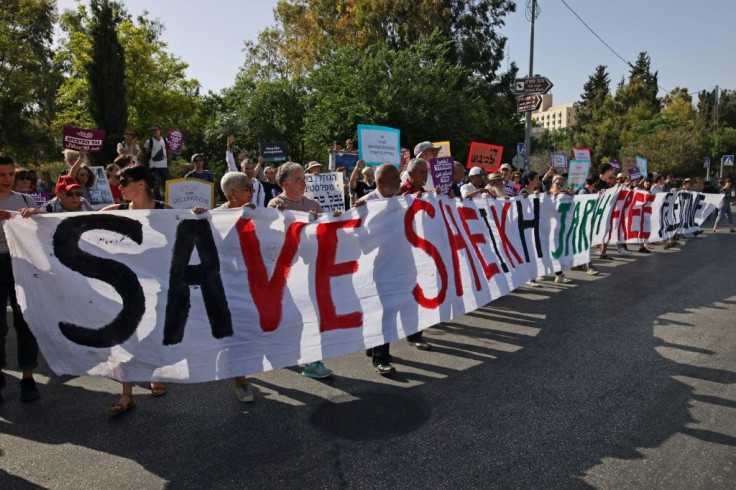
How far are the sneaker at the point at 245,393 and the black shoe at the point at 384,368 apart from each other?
108 cm

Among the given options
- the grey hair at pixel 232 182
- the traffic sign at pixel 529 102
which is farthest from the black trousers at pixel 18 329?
the traffic sign at pixel 529 102

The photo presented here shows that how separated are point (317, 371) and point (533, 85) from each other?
1515cm

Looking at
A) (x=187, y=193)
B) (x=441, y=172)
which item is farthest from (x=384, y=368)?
(x=187, y=193)

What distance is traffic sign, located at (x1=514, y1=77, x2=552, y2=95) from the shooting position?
16.5m

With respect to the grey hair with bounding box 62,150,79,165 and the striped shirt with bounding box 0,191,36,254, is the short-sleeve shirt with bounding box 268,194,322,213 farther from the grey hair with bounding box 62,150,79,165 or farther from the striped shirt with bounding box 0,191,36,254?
the grey hair with bounding box 62,150,79,165

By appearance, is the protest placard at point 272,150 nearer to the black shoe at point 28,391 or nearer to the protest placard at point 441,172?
the protest placard at point 441,172

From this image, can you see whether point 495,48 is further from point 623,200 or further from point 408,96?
point 623,200

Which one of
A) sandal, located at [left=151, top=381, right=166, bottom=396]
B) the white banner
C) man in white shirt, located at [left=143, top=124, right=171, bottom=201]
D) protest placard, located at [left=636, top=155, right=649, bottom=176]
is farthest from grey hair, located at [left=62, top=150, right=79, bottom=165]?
protest placard, located at [left=636, top=155, right=649, bottom=176]

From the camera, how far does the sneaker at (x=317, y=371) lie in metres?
4.33

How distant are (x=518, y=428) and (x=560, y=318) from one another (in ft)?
10.0

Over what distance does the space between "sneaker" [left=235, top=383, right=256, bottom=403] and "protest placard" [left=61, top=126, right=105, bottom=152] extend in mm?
7306

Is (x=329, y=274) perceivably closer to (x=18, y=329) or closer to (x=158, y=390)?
(x=158, y=390)

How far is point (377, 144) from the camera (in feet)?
30.2

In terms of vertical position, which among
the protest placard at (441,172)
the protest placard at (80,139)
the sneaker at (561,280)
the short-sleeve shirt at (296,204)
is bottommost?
the sneaker at (561,280)
